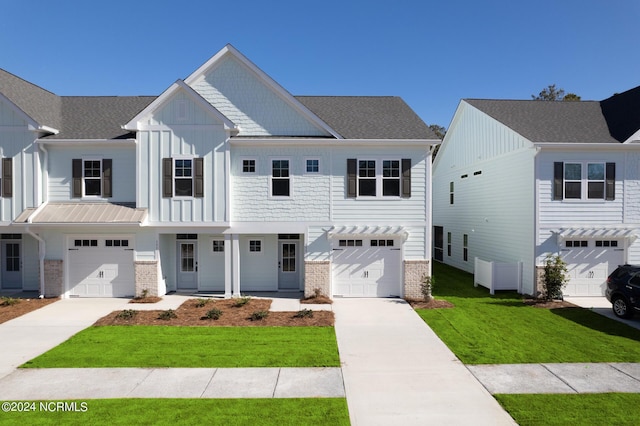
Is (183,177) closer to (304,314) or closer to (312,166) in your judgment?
(312,166)

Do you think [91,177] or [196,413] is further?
[91,177]

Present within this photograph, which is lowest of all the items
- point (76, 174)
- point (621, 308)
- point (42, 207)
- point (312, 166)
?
point (621, 308)

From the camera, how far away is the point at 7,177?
1605 centimetres

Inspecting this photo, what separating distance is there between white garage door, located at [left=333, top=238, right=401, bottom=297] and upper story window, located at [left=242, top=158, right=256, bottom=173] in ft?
15.3

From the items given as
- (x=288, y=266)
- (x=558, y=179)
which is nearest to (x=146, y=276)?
(x=288, y=266)

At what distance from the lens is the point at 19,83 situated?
1766 cm

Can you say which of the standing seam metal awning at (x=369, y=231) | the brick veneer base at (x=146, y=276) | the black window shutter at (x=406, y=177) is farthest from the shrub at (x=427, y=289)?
the brick veneer base at (x=146, y=276)

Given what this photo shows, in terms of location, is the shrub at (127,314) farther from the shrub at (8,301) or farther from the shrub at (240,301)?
the shrub at (8,301)

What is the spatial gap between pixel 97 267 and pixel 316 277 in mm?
9393

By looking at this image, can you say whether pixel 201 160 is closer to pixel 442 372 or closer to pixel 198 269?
pixel 198 269

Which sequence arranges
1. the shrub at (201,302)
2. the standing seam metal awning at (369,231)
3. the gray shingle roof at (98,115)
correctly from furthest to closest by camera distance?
the gray shingle roof at (98,115) < the standing seam metal awning at (369,231) < the shrub at (201,302)

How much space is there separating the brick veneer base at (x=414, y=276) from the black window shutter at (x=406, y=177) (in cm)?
284

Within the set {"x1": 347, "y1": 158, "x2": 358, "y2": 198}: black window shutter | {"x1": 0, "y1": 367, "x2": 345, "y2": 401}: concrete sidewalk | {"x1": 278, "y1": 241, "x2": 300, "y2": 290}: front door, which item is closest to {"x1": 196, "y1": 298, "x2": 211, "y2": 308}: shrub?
{"x1": 278, "y1": 241, "x2": 300, "y2": 290}: front door

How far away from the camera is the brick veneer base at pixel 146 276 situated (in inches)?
636
